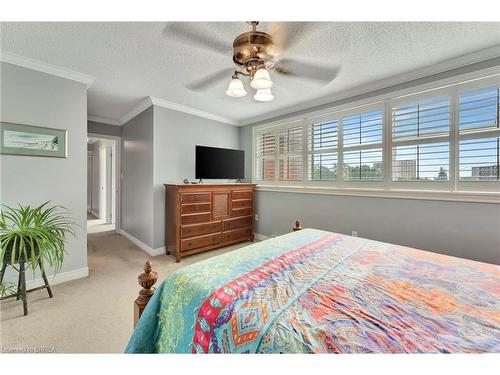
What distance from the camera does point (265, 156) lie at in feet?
13.9

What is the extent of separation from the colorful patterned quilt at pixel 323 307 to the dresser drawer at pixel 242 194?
2.44 meters

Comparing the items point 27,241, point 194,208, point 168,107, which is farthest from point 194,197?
point 27,241

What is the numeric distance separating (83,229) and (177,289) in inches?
89.5

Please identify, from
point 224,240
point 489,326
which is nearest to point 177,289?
point 489,326

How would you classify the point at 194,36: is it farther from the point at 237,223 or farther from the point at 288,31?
the point at 237,223

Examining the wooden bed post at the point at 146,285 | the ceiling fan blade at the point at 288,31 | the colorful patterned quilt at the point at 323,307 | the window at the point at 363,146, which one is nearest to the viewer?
the colorful patterned quilt at the point at 323,307

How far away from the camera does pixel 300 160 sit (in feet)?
12.1

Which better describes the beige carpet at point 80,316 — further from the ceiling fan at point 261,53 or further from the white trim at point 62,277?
the ceiling fan at point 261,53

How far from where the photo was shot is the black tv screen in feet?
11.6

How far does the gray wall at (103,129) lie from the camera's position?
4.12 m

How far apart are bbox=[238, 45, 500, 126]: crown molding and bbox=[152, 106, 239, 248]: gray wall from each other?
1420 millimetres

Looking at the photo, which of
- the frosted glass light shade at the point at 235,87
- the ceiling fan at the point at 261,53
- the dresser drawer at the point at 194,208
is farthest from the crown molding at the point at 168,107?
the frosted glass light shade at the point at 235,87

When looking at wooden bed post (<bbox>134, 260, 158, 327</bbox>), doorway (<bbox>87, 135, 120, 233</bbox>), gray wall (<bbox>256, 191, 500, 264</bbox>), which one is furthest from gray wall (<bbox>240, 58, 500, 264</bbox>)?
doorway (<bbox>87, 135, 120, 233</bbox>)

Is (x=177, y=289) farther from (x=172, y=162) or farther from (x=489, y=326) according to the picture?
(x=172, y=162)
